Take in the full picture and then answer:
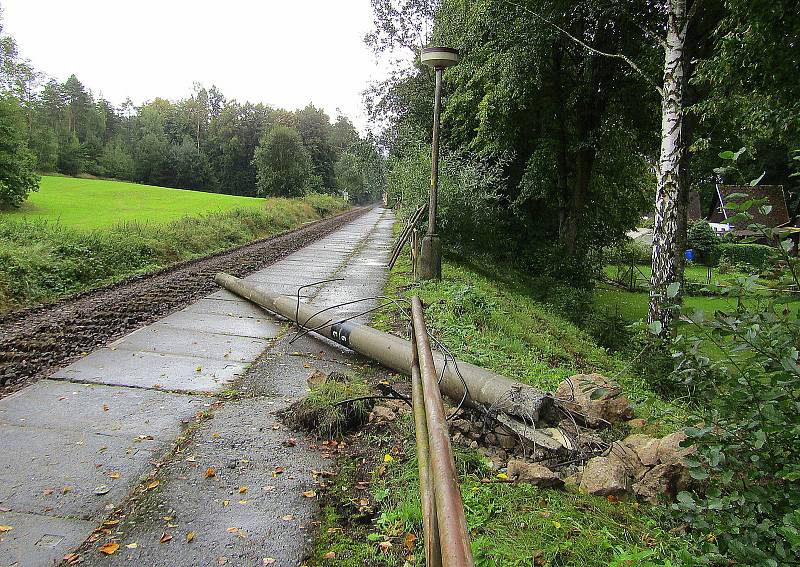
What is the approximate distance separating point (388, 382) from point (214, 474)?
1.99m

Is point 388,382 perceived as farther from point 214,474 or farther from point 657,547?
point 657,547

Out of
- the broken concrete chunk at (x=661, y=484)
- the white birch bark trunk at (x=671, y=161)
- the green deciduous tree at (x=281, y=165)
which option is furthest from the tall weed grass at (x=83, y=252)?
the green deciduous tree at (x=281, y=165)

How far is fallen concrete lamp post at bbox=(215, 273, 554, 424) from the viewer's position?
3.55 metres

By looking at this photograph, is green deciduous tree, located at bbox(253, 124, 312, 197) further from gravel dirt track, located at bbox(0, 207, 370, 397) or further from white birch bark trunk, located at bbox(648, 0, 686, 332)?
white birch bark trunk, located at bbox(648, 0, 686, 332)

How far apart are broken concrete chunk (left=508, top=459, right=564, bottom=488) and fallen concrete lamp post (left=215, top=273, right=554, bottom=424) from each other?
40 centimetres

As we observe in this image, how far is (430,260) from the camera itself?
946cm

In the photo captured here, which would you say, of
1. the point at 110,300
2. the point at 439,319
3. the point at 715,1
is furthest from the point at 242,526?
the point at 715,1

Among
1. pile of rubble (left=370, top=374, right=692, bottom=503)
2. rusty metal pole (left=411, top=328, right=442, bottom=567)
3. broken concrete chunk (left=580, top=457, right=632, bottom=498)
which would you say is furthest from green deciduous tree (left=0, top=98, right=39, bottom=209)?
broken concrete chunk (left=580, top=457, right=632, bottom=498)

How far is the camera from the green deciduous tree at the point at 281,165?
41094 millimetres

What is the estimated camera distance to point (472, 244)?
42.7 ft

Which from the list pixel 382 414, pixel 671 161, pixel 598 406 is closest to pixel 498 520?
pixel 598 406

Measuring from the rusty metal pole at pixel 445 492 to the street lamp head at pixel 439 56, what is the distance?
7.82 m

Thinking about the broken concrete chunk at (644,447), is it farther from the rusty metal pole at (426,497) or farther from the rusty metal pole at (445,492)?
the rusty metal pole at (445,492)

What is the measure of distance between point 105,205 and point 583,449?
31.0 metres
